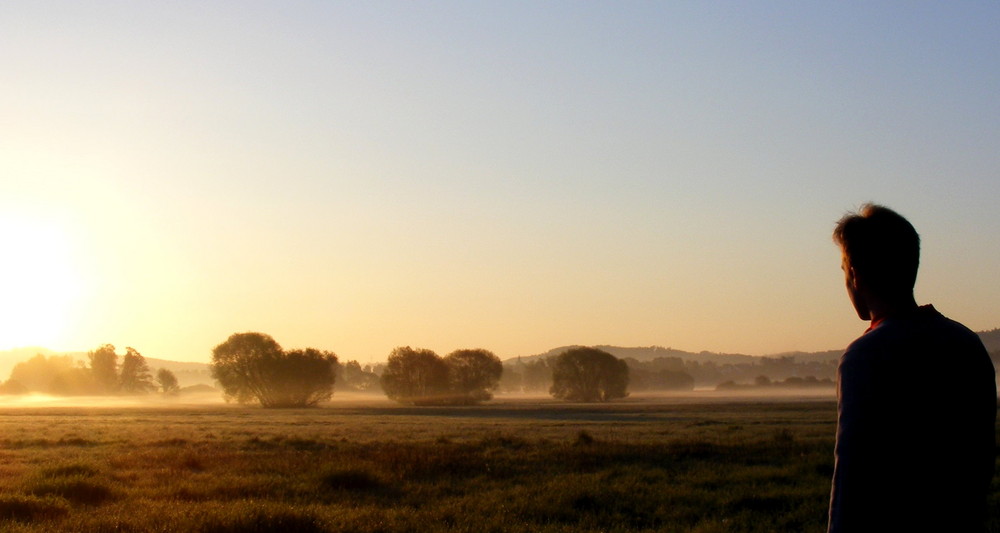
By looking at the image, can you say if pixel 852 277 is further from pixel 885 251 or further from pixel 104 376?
pixel 104 376

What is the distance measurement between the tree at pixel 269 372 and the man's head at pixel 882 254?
366ft

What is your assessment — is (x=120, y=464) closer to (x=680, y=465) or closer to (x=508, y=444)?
(x=508, y=444)

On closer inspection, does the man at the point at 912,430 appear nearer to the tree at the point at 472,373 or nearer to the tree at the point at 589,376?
the tree at the point at 472,373

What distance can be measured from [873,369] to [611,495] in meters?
11.8

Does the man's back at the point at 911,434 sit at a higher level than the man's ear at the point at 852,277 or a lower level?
lower

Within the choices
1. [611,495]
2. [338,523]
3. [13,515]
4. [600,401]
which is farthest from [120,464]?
[600,401]

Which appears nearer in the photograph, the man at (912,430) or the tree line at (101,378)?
the man at (912,430)

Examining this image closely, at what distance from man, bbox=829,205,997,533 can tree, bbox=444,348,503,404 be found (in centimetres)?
12261

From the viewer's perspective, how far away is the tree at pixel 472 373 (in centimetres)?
12681

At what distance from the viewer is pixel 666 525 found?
1204cm

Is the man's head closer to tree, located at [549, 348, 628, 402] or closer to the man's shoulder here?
the man's shoulder

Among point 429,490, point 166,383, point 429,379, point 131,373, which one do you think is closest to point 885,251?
point 429,490

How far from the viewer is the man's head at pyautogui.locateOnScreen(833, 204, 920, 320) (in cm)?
373

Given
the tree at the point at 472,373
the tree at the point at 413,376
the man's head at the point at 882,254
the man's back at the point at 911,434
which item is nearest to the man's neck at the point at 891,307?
the man's head at the point at 882,254
